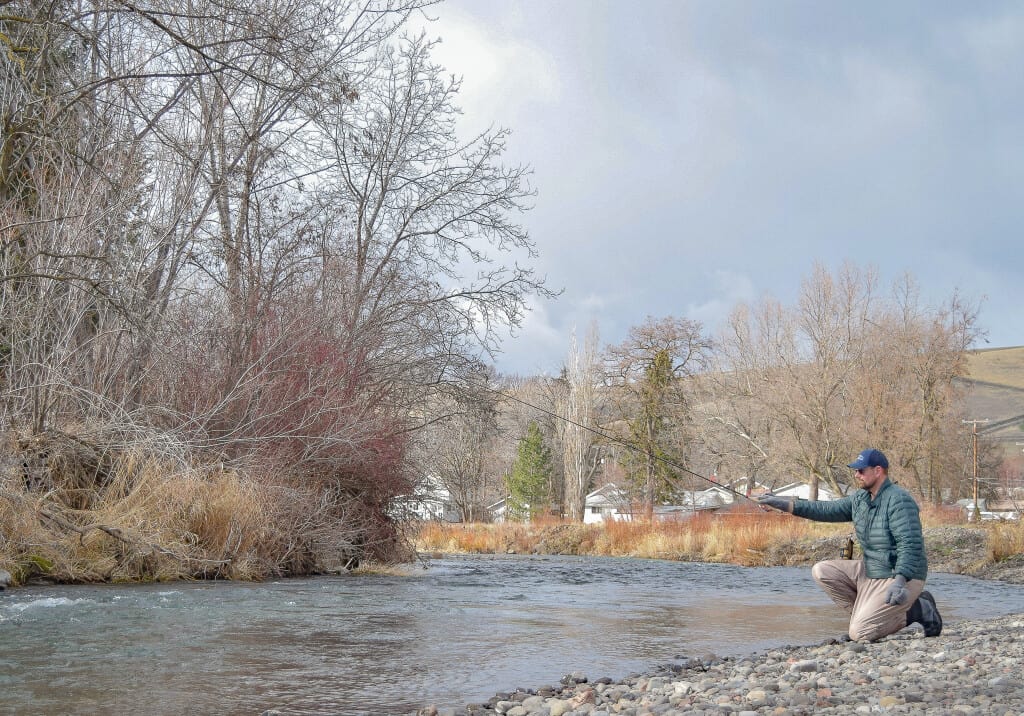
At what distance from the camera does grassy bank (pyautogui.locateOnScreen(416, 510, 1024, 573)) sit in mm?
25469

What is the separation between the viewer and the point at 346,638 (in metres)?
8.47

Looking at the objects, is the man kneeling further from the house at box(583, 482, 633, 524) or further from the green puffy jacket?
the house at box(583, 482, 633, 524)

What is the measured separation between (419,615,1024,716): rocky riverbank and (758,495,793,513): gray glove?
107cm

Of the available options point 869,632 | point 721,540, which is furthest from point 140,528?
point 721,540

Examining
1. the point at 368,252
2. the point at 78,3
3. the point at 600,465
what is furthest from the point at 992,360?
the point at 78,3

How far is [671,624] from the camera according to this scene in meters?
10.6

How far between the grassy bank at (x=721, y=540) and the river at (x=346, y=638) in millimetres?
10988

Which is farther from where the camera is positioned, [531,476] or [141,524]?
[531,476]

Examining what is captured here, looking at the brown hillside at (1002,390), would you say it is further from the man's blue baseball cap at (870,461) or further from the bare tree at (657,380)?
the man's blue baseball cap at (870,461)

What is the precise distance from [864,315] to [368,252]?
2897 cm

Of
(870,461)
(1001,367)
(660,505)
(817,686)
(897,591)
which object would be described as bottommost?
(817,686)

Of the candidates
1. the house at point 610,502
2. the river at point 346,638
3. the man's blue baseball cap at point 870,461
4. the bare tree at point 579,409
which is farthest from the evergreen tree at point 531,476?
the man's blue baseball cap at point 870,461

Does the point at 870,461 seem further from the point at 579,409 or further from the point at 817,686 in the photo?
the point at 579,409

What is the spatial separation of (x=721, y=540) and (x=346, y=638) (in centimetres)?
2190
